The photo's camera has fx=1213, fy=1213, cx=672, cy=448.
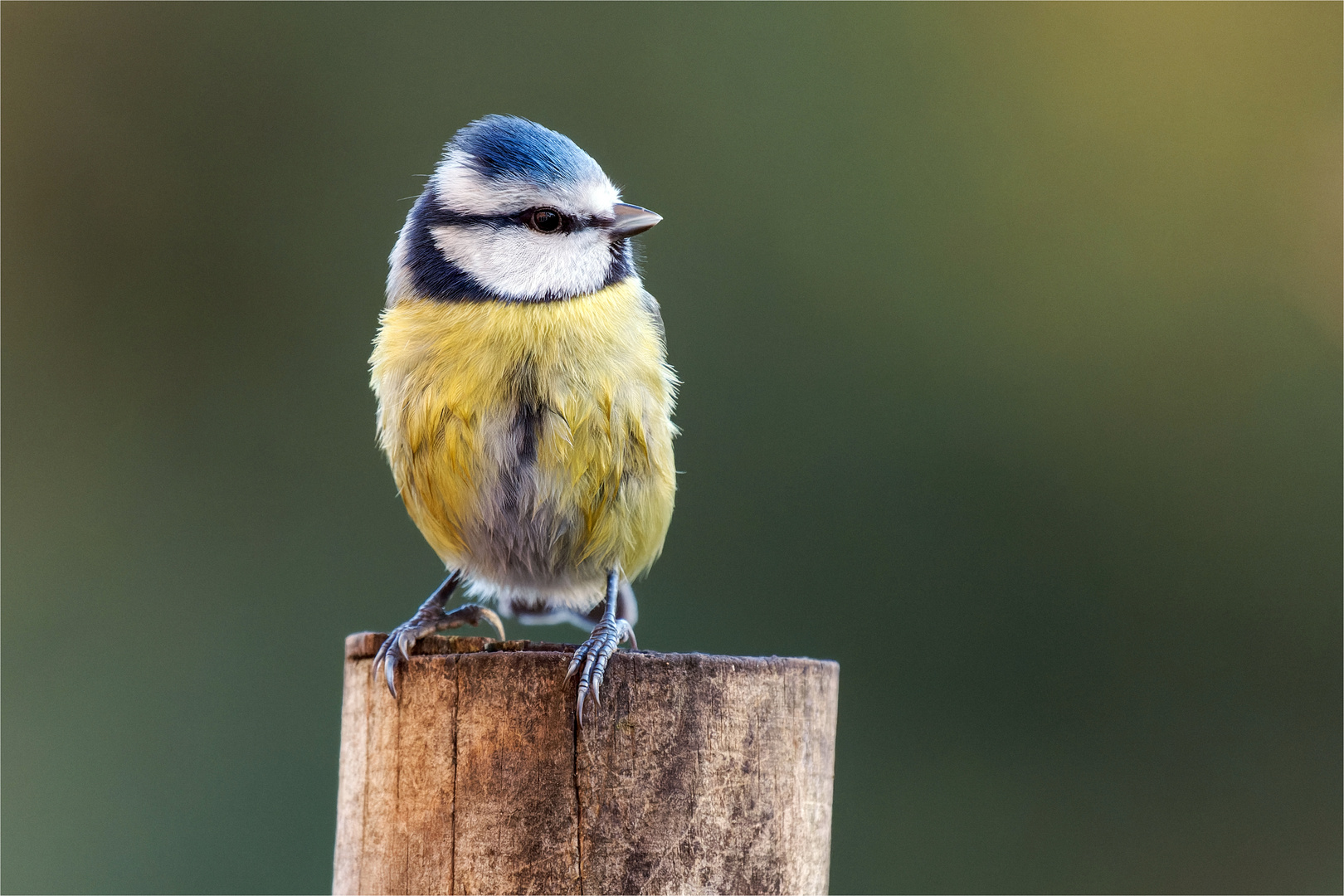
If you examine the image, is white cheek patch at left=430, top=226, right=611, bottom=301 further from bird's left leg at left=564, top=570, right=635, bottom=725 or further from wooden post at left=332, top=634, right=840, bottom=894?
wooden post at left=332, top=634, right=840, bottom=894

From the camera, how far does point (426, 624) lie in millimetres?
2590

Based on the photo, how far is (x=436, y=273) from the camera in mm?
2623

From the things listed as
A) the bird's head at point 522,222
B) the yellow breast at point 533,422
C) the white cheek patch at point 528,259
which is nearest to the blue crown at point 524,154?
the bird's head at point 522,222

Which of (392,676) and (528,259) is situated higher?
(528,259)

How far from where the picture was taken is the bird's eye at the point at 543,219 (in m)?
2.61

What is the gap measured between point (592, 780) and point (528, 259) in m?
1.18

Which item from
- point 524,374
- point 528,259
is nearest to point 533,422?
point 524,374

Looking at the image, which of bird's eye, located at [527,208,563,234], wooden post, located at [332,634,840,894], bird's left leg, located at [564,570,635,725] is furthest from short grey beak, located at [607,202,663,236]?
wooden post, located at [332,634,840,894]

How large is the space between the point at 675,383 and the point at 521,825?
3.85ft

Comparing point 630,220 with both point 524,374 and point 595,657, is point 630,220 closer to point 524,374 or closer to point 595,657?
point 524,374

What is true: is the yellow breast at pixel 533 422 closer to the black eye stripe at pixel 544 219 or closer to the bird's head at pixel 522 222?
the bird's head at pixel 522 222

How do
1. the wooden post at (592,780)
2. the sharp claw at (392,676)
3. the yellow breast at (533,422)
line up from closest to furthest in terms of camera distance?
1. the wooden post at (592,780)
2. the sharp claw at (392,676)
3. the yellow breast at (533,422)

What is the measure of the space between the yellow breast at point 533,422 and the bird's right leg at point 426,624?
0.16 meters

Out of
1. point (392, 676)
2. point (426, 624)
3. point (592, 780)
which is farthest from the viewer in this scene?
point (426, 624)
